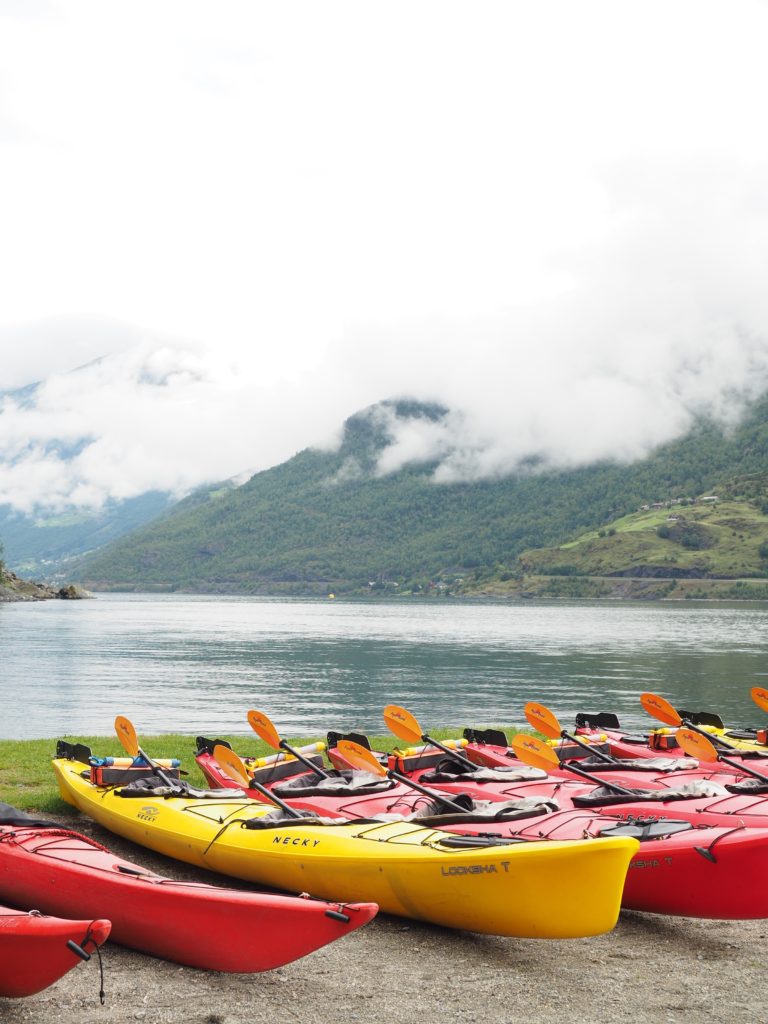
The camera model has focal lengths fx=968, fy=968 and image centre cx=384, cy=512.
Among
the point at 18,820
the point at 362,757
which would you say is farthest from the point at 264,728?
the point at 18,820

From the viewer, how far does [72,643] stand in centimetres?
6631

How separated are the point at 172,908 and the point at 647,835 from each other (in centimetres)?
436

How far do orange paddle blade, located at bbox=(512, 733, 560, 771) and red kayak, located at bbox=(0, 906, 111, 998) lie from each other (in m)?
7.14

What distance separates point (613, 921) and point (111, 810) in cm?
630

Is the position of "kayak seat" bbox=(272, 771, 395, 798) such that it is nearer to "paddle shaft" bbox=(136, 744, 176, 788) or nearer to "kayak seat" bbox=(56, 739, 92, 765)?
"paddle shaft" bbox=(136, 744, 176, 788)

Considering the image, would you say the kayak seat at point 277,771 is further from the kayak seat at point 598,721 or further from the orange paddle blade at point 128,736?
the kayak seat at point 598,721

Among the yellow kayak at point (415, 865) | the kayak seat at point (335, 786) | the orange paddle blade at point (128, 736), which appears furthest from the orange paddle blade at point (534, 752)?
the orange paddle blade at point (128, 736)

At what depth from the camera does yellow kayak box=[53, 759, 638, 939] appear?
7.94m

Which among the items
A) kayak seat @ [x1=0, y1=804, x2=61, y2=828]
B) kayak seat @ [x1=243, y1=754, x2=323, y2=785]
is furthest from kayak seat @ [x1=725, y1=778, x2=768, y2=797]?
kayak seat @ [x1=0, y1=804, x2=61, y2=828]

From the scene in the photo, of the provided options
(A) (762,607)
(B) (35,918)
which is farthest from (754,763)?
(A) (762,607)

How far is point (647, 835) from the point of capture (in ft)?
29.7

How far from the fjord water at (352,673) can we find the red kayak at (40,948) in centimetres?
2067

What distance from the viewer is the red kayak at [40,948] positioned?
655 centimetres

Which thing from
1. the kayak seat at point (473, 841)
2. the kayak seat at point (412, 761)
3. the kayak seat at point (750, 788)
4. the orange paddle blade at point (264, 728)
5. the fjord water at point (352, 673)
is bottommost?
the fjord water at point (352, 673)
